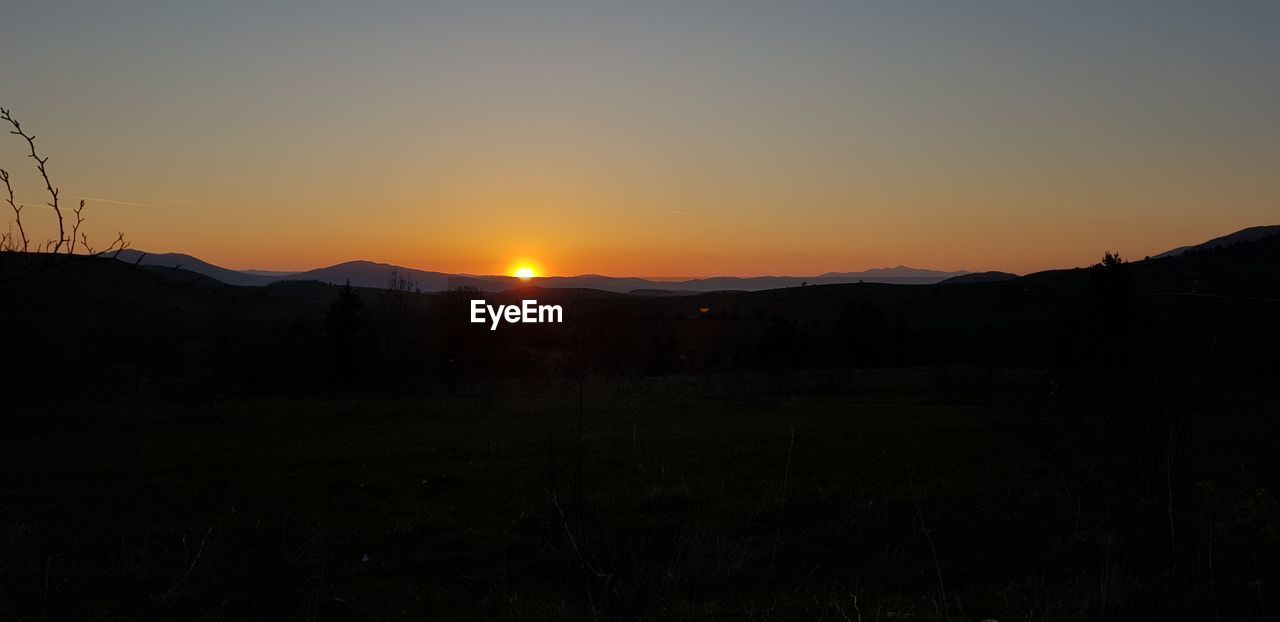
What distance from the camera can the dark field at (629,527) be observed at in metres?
6.20

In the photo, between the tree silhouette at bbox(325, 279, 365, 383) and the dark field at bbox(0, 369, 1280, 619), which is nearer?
the dark field at bbox(0, 369, 1280, 619)

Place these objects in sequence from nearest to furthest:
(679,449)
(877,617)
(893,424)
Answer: (877,617) → (679,449) → (893,424)

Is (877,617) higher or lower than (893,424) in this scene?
higher

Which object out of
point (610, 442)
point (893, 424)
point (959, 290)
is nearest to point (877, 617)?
point (610, 442)

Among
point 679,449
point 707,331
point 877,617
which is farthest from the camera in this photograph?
point 707,331

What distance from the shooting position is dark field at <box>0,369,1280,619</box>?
6.20 metres

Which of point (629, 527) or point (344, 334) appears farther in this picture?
point (344, 334)

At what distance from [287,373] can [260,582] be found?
47.7 m

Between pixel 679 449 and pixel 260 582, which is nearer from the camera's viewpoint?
pixel 260 582

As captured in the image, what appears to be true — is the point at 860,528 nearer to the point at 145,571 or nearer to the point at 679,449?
the point at 145,571

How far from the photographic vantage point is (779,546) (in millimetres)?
8492

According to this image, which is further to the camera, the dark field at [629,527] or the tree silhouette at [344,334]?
the tree silhouette at [344,334]

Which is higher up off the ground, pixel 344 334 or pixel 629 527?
pixel 344 334

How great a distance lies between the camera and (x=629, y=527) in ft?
29.1
